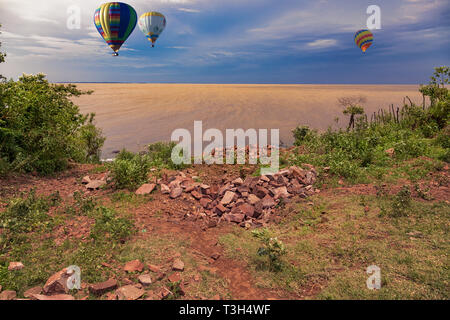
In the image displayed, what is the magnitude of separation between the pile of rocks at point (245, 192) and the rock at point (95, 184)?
5.05 feet

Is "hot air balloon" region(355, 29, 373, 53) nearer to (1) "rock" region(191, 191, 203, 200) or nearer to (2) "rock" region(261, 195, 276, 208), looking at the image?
(2) "rock" region(261, 195, 276, 208)

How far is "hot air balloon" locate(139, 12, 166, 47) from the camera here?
27516mm

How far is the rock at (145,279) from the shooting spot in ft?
12.4

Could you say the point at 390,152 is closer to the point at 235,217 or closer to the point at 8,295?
the point at 235,217

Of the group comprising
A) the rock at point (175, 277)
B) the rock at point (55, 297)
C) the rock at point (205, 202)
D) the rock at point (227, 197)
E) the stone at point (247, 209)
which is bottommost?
the rock at point (55, 297)

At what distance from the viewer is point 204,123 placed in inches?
938

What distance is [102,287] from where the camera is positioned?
368cm

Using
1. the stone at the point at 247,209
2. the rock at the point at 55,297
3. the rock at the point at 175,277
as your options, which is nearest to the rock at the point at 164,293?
the rock at the point at 175,277

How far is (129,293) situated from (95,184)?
4.68m

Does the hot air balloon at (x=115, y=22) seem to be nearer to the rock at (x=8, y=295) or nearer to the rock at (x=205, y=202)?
the rock at (x=205, y=202)

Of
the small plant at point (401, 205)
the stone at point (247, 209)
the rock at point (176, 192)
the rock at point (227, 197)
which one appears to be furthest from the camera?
the rock at point (176, 192)

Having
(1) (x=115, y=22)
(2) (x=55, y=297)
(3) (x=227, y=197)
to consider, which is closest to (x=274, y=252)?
(3) (x=227, y=197)

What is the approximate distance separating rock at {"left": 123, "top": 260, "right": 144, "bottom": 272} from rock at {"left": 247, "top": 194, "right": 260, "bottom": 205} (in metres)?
3.28
